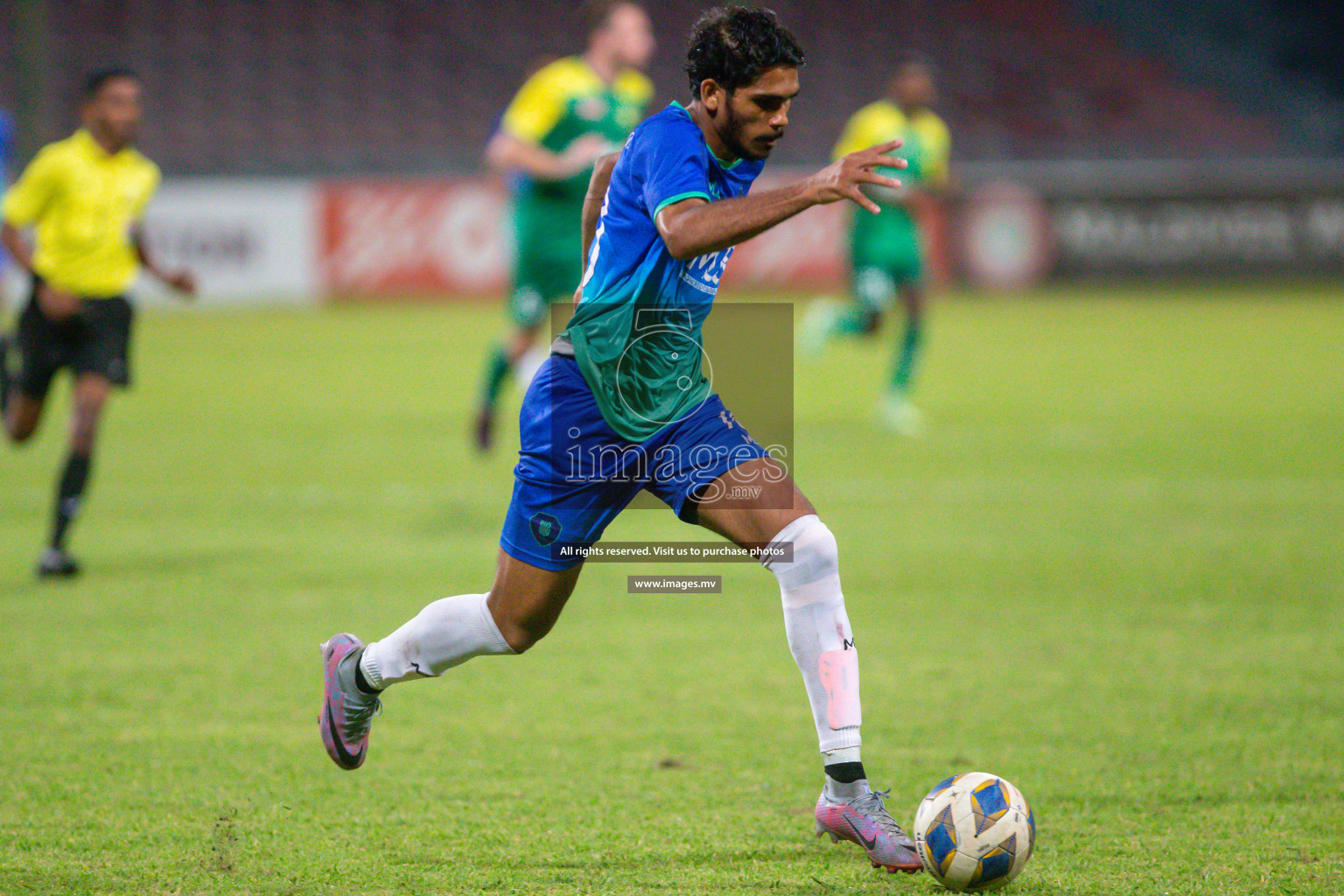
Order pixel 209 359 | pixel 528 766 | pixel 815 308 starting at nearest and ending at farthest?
pixel 528 766 < pixel 815 308 < pixel 209 359

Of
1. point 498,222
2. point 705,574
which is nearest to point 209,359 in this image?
point 498,222

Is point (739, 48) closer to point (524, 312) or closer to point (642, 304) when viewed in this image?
point (642, 304)

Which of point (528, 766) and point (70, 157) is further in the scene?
point (70, 157)

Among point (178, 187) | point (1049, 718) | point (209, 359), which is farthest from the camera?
point (178, 187)

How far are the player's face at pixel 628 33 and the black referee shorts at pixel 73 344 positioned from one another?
12.0 ft

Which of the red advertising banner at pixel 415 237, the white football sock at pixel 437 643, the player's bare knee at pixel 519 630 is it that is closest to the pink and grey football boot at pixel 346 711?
the white football sock at pixel 437 643

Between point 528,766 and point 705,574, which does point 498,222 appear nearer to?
point 705,574

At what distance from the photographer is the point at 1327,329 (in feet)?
62.9

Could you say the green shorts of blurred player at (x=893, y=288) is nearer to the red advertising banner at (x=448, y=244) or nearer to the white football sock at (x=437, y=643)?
the white football sock at (x=437, y=643)

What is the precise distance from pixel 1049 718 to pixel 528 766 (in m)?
1.74

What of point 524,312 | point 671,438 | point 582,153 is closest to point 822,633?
point 671,438

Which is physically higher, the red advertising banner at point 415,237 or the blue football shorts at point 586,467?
the red advertising banner at point 415,237

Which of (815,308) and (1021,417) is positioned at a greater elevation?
(815,308)

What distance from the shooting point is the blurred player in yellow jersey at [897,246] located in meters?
12.2
